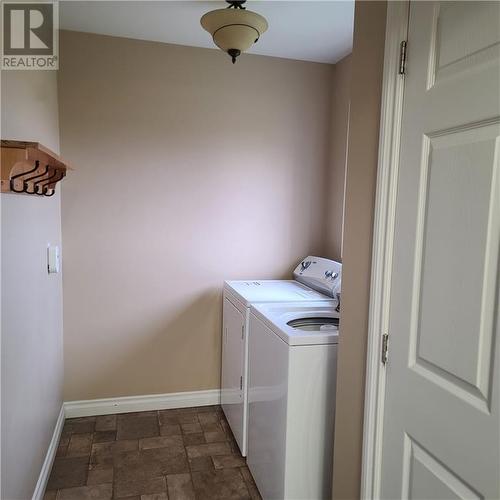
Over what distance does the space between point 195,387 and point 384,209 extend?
2240 millimetres

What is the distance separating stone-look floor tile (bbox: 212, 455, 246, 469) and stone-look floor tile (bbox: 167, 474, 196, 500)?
0.61 feet

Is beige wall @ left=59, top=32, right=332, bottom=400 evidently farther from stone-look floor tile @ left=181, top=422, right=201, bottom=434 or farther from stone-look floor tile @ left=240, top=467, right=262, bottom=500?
stone-look floor tile @ left=240, top=467, right=262, bottom=500

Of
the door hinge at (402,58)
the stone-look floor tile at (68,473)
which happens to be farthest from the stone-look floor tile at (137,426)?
the door hinge at (402,58)

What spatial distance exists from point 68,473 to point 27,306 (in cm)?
108

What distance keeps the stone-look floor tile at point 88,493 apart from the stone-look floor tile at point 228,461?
570mm

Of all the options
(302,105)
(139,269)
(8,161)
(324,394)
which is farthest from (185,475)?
(302,105)

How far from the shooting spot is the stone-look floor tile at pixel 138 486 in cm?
208

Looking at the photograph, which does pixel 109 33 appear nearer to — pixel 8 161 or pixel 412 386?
pixel 8 161

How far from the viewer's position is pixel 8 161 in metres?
1.27

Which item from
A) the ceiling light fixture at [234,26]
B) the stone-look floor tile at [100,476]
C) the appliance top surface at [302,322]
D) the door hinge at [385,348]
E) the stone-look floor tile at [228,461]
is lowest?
the stone-look floor tile at [100,476]

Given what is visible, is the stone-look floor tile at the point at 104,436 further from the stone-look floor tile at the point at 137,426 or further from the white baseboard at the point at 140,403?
the white baseboard at the point at 140,403

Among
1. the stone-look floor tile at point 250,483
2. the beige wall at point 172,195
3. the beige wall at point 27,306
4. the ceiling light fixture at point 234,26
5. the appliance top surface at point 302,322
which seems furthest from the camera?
the beige wall at point 172,195

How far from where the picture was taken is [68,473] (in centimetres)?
223

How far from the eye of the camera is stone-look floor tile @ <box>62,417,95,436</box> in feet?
8.68
